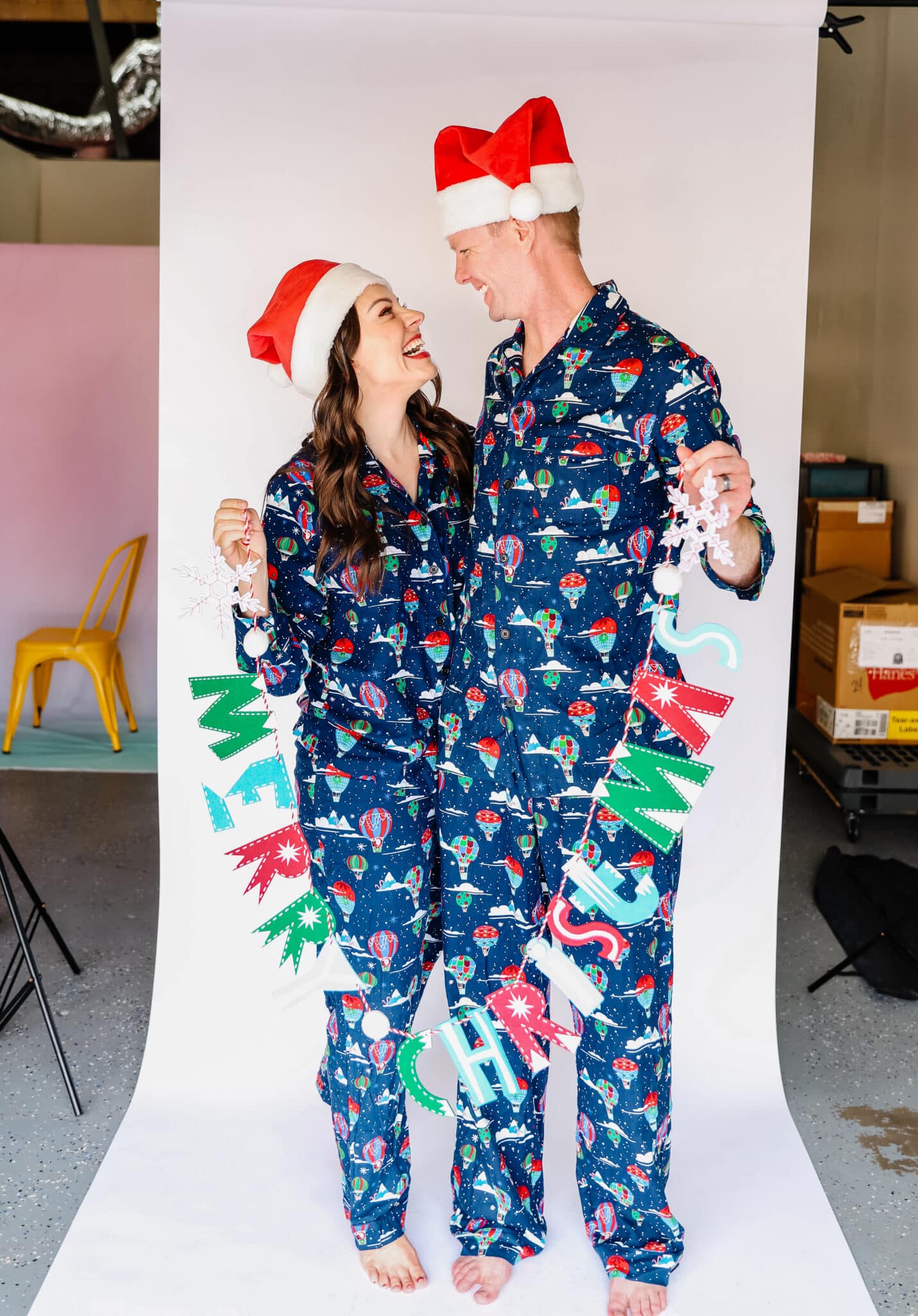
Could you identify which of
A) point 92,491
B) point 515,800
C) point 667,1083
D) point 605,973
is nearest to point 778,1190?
point 667,1083

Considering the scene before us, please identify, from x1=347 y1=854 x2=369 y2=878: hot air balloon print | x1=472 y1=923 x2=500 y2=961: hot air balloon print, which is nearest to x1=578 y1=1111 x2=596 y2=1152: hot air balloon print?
x1=472 y1=923 x2=500 y2=961: hot air balloon print

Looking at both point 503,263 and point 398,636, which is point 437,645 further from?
point 503,263

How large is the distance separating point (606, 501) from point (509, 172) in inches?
20.2

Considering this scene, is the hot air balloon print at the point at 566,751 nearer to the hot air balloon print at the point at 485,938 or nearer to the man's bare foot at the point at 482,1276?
the hot air balloon print at the point at 485,938

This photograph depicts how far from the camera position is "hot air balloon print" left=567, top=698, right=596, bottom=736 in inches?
71.9

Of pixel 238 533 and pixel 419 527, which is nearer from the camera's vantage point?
pixel 238 533

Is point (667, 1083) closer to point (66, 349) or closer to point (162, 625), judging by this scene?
point (162, 625)

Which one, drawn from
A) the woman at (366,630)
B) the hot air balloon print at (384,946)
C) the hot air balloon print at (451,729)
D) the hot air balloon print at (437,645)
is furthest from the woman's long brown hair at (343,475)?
the hot air balloon print at (384,946)

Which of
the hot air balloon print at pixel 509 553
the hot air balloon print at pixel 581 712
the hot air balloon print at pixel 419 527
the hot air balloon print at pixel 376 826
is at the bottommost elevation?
the hot air balloon print at pixel 376 826

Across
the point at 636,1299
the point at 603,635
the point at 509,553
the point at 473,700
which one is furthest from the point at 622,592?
the point at 636,1299

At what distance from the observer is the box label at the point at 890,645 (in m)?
4.27

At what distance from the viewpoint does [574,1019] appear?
6.56ft

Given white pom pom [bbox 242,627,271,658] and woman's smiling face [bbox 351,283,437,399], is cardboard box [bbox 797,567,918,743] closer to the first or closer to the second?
woman's smiling face [bbox 351,283,437,399]

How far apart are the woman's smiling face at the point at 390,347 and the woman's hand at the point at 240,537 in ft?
1.00
